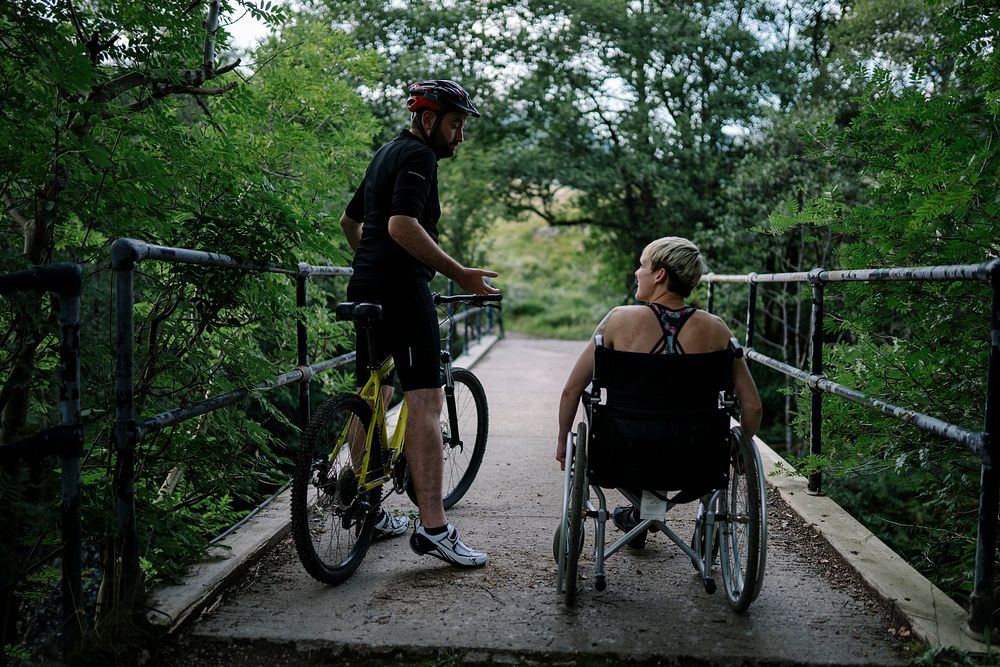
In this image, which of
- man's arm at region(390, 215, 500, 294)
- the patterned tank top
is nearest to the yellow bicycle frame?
man's arm at region(390, 215, 500, 294)

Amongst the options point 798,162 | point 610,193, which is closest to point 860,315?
point 798,162

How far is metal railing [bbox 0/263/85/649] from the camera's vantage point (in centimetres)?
224

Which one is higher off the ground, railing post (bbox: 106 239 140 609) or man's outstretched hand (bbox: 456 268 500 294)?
man's outstretched hand (bbox: 456 268 500 294)

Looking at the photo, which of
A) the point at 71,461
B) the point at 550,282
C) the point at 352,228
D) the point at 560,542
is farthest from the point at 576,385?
the point at 550,282

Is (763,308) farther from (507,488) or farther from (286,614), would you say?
(286,614)

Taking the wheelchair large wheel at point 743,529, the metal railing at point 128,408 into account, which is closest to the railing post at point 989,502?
the wheelchair large wheel at point 743,529

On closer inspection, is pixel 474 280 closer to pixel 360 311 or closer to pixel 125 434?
pixel 360 311

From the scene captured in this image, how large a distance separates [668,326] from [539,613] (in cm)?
111

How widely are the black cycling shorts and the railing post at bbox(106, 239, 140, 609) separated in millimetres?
1017

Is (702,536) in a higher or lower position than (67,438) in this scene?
lower

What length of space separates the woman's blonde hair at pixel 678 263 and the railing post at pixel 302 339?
5.64ft

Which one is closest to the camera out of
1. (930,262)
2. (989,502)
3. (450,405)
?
(989,502)

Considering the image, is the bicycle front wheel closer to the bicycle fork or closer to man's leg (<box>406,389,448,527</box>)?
man's leg (<box>406,389,448,527</box>)

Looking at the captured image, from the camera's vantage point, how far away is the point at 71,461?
2391mm
